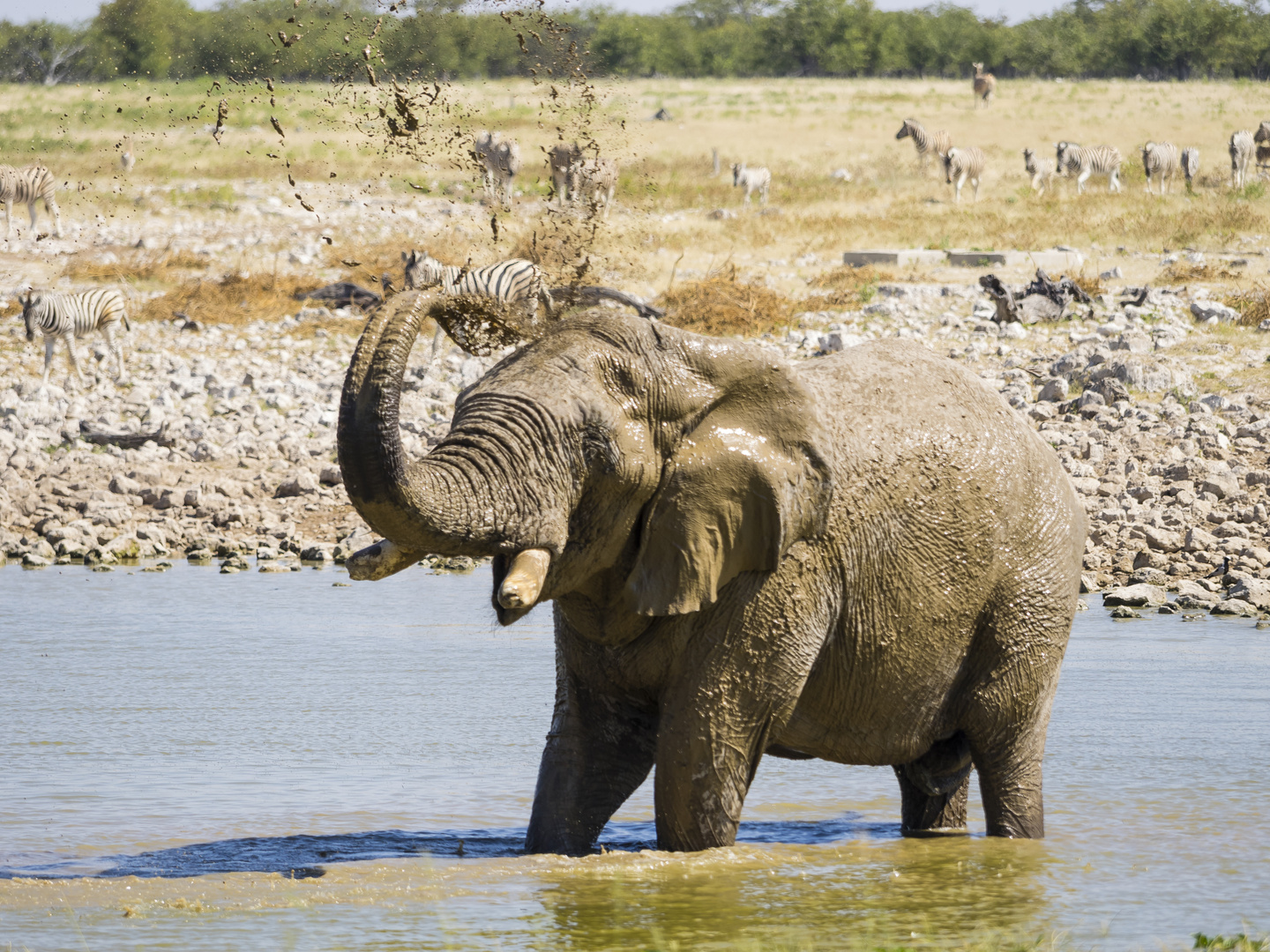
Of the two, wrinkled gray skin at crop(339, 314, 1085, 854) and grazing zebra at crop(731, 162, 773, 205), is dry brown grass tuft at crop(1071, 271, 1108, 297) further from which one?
grazing zebra at crop(731, 162, 773, 205)

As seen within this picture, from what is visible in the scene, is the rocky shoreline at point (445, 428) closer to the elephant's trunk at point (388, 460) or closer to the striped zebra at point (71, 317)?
the striped zebra at point (71, 317)

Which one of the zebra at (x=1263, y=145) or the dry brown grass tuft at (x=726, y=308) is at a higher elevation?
the zebra at (x=1263, y=145)

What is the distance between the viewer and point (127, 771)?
7.32 metres

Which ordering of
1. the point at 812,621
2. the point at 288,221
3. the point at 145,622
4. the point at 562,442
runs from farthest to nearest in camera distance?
the point at 288,221 < the point at 145,622 < the point at 812,621 < the point at 562,442

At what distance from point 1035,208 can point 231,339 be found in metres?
16.4

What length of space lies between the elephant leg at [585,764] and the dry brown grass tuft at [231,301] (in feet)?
53.4

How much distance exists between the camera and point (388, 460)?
409 centimetres

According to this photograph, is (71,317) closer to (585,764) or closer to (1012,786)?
(585,764)

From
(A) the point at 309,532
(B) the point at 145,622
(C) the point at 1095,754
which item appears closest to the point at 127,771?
(B) the point at 145,622

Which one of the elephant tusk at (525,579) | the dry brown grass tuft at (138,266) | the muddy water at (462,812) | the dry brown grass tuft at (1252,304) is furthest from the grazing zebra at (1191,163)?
the elephant tusk at (525,579)

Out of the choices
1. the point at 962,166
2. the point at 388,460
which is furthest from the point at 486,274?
the point at 962,166

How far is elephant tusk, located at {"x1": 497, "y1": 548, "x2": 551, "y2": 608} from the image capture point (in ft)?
14.4

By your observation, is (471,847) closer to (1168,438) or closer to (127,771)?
(127,771)

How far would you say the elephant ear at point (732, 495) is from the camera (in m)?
4.89
